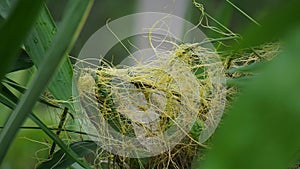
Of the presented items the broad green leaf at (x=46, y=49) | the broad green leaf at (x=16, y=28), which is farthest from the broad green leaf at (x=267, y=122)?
the broad green leaf at (x=46, y=49)

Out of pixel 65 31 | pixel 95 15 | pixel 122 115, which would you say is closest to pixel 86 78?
pixel 122 115

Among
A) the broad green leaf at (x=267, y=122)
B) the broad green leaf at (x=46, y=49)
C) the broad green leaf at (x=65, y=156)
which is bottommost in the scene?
the broad green leaf at (x=65, y=156)

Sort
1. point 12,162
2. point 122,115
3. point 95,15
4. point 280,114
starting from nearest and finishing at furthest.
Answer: point 280,114
point 122,115
point 12,162
point 95,15

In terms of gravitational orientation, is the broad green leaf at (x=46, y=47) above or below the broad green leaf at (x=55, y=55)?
above

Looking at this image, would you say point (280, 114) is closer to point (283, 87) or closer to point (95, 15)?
point (283, 87)

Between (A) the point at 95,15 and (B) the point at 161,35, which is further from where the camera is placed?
(A) the point at 95,15

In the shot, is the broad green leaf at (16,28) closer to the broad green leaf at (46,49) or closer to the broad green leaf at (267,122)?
the broad green leaf at (267,122)

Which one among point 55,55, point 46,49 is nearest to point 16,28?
point 55,55
